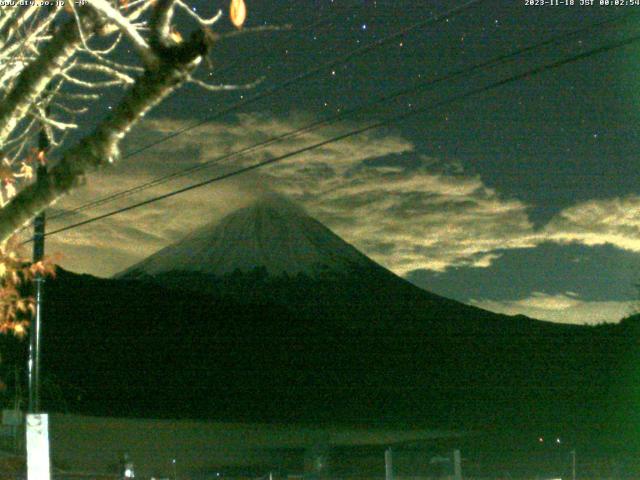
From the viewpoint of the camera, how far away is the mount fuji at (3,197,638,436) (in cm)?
7194

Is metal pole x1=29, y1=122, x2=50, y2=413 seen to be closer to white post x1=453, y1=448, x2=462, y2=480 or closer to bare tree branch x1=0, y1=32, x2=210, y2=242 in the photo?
white post x1=453, y1=448, x2=462, y2=480

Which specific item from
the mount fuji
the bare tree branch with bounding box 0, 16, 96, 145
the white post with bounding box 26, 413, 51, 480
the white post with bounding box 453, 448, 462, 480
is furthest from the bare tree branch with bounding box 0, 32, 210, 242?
the mount fuji

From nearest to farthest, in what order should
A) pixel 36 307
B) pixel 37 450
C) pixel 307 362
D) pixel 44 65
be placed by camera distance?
pixel 44 65, pixel 37 450, pixel 36 307, pixel 307 362

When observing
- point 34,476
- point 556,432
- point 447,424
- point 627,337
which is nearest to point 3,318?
point 34,476

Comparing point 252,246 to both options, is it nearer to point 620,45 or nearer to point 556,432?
point 556,432

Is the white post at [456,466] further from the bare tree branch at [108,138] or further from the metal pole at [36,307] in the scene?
the bare tree branch at [108,138]

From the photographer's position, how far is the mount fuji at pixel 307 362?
71.9 meters

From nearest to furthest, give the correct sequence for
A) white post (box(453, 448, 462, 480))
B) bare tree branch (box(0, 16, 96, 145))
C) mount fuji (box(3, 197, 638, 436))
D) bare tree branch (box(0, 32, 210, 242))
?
bare tree branch (box(0, 32, 210, 242)) → bare tree branch (box(0, 16, 96, 145)) → white post (box(453, 448, 462, 480)) → mount fuji (box(3, 197, 638, 436))

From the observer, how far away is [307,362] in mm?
103438

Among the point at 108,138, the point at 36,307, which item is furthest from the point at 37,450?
the point at 36,307

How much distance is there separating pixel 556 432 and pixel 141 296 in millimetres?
74982

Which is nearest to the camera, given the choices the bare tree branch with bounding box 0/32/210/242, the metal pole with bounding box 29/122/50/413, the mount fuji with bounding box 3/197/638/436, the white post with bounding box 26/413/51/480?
the bare tree branch with bounding box 0/32/210/242

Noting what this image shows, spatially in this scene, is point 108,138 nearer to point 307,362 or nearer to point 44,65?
point 44,65

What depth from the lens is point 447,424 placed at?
7556cm
